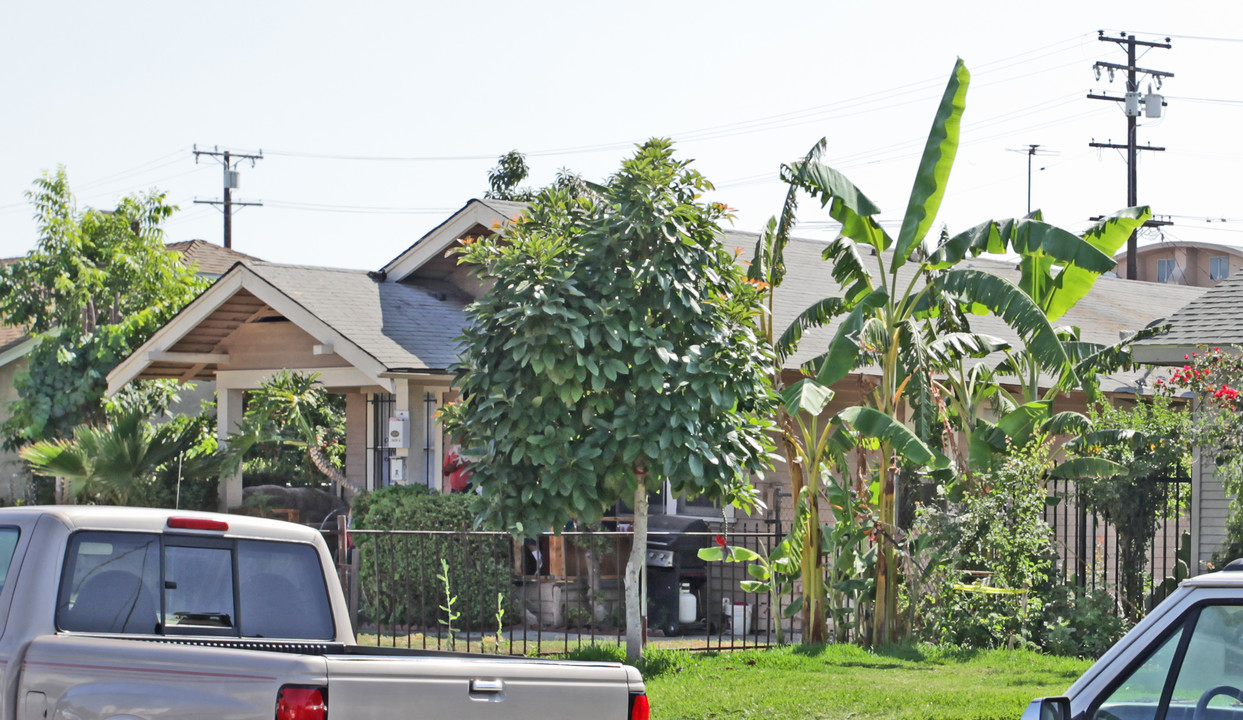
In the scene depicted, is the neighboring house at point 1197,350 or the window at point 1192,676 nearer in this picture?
the window at point 1192,676

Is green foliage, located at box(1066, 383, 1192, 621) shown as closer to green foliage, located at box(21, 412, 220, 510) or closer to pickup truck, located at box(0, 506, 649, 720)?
pickup truck, located at box(0, 506, 649, 720)

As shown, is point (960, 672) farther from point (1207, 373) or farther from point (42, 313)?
point (42, 313)

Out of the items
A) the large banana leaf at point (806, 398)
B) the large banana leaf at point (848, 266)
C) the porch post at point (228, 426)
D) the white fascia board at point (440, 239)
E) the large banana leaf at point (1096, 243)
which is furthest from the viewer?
the porch post at point (228, 426)

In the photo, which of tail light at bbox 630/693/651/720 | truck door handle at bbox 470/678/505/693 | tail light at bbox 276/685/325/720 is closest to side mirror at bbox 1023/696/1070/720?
tail light at bbox 630/693/651/720

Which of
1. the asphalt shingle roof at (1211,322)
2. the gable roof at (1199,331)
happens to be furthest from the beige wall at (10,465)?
the asphalt shingle roof at (1211,322)

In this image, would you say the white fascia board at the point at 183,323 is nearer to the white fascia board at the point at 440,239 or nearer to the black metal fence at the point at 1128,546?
the white fascia board at the point at 440,239

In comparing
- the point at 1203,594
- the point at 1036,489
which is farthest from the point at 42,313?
the point at 1203,594

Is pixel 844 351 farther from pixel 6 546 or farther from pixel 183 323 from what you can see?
pixel 183 323

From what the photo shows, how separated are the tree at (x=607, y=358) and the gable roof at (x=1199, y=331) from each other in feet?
15.1

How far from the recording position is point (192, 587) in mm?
6121

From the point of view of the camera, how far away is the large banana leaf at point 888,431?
12031mm

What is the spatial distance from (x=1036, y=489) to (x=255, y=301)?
36.4 feet

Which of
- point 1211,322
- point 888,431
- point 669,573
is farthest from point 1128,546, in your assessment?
point 669,573

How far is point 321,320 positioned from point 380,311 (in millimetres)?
1334
